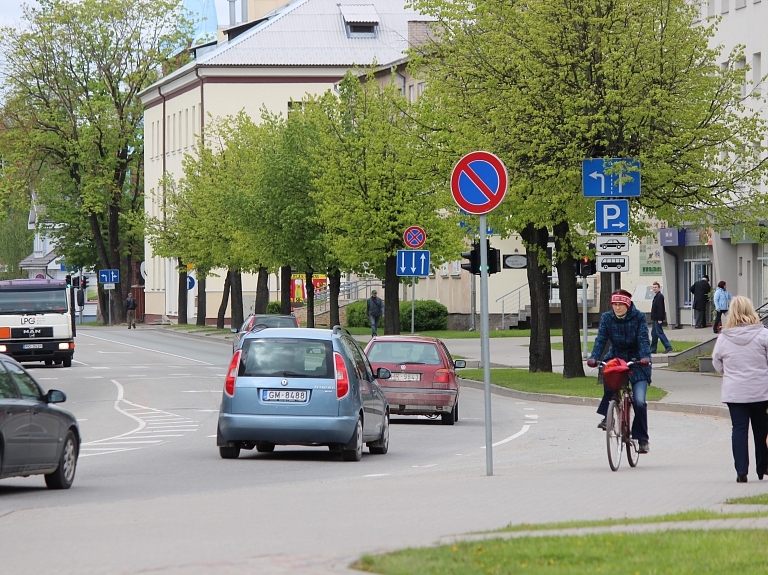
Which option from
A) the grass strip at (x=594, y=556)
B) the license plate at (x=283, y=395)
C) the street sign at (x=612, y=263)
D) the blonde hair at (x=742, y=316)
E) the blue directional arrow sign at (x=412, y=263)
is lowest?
the grass strip at (x=594, y=556)

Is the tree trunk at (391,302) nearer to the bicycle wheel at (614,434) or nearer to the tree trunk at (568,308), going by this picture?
the tree trunk at (568,308)

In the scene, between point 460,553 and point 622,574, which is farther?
point 460,553

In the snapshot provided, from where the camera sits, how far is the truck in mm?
40344

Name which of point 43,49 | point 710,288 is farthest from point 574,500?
point 43,49

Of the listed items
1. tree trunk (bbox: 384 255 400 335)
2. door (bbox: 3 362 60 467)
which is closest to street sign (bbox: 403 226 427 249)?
tree trunk (bbox: 384 255 400 335)

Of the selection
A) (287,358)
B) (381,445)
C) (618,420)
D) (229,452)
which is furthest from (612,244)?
(618,420)

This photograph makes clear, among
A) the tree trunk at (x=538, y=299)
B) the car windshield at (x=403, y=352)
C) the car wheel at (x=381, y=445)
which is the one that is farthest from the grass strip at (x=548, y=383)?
the car wheel at (x=381, y=445)

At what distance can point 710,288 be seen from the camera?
177 ft

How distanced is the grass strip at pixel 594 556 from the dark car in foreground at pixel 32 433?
5.60 meters

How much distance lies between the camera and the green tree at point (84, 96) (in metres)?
80.6

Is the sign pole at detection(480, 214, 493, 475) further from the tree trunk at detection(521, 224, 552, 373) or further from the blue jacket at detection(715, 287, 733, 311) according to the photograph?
the blue jacket at detection(715, 287, 733, 311)

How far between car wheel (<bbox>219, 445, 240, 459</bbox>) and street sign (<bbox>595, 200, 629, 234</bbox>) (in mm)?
11523

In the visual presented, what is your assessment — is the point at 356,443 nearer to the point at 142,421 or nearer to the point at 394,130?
the point at 142,421

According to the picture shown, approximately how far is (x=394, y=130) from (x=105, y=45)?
49024 mm
